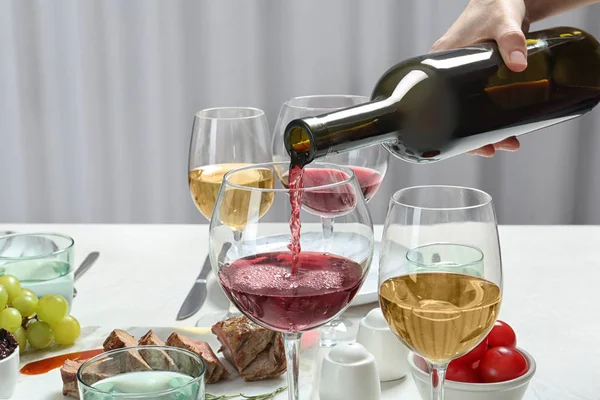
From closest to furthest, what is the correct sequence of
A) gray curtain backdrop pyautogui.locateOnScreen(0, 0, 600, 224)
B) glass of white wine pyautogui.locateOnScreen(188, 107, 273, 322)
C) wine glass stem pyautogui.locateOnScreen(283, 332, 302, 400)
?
wine glass stem pyautogui.locateOnScreen(283, 332, 302, 400) → glass of white wine pyautogui.locateOnScreen(188, 107, 273, 322) → gray curtain backdrop pyautogui.locateOnScreen(0, 0, 600, 224)

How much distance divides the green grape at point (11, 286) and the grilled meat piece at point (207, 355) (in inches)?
11.2

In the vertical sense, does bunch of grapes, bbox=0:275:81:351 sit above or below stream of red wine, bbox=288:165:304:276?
below

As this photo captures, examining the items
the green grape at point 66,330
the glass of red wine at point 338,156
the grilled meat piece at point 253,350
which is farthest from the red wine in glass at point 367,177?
the green grape at point 66,330

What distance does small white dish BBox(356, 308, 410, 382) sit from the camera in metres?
1.24

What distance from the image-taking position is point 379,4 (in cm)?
308

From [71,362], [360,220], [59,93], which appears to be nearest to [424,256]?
[360,220]

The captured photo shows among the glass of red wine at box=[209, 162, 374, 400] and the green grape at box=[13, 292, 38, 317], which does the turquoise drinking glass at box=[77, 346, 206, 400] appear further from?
the green grape at box=[13, 292, 38, 317]

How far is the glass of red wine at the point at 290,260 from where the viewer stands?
0.95 metres

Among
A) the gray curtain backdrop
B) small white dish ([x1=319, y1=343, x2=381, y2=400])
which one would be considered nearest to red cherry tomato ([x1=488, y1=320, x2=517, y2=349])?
small white dish ([x1=319, y1=343, x2=381, y2=400])

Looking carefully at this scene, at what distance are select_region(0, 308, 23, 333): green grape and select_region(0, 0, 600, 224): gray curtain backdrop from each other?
1.94m

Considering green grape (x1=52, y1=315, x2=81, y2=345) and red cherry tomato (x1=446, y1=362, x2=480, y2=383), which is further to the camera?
green grape (x1=52, y1=315, x2=81, y2=345)

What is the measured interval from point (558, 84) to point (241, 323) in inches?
23.4

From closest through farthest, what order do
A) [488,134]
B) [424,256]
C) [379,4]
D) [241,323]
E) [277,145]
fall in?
[424,256] < [488,134] < [241,323] < [277,145] < [379,4]

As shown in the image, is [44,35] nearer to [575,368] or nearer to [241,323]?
[241,323]
